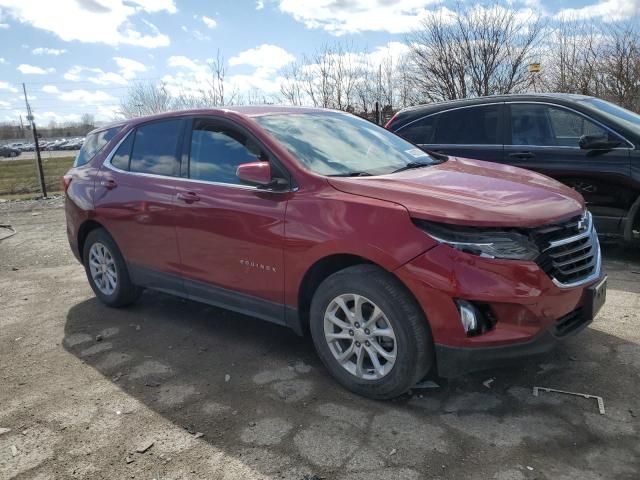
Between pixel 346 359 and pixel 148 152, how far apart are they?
99.0 inches

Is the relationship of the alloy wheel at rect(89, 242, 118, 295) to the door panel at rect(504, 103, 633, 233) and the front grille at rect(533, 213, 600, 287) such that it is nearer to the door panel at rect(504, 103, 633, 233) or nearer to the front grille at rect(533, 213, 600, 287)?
the front grille at rect(533, 213, 600, 287)

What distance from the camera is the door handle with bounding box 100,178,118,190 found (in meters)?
4.73

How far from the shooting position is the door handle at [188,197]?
12.9ft

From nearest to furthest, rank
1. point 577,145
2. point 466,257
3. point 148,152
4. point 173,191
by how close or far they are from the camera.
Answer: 1. point 466,257
2. point 173,191
3. point 148,152
4. point 577,145

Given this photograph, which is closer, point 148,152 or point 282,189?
point 282,189

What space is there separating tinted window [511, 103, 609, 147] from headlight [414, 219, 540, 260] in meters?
3.45

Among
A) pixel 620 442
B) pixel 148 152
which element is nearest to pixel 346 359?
pixel 620 442

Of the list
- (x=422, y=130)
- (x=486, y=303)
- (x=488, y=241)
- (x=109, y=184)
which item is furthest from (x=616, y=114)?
(x=109, y=184)

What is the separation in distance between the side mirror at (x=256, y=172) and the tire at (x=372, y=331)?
2.46ft

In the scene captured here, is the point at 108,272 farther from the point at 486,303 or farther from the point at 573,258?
the point at 573,258

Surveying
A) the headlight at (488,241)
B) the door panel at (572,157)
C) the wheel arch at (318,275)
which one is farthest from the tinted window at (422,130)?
the headlight at (488,241)

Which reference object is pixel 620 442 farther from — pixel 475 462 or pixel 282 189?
pixel 282 189

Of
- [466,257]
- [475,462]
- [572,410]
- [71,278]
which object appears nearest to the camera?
[475,462]

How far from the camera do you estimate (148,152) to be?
14.9 ft
